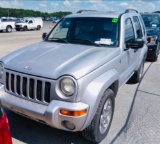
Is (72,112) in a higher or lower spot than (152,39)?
lower

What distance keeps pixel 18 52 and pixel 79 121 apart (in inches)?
66.6

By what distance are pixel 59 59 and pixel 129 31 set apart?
195 centimetres

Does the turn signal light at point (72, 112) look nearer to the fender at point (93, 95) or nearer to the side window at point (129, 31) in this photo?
the fender at point (93, 95)

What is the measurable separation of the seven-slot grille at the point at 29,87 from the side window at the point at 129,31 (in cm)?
204

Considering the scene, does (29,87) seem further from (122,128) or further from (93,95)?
(122,128)

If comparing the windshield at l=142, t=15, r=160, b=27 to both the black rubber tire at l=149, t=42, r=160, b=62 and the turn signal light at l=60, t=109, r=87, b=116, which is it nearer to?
the black rubber tire at l=149, t=42, r=160, b=62

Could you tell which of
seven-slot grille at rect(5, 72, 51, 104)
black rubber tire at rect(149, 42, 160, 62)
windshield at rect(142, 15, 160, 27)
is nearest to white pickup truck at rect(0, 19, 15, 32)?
windshield at rect(142, 15, 160, 27)

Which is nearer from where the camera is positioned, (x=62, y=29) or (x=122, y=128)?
(x=122, y=128)

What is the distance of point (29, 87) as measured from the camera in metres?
2.91

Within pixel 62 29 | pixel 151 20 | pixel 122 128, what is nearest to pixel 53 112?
pixel 122 128

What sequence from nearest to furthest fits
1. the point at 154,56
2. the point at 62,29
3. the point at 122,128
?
the point at 122,128
the point at 62,29
the point at 154,56

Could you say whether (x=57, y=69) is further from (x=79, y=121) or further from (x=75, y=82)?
(x=79, y=121)

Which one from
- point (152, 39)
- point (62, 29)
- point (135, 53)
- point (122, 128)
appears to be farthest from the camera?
point (152, 39)

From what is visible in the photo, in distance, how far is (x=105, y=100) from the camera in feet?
10.1
